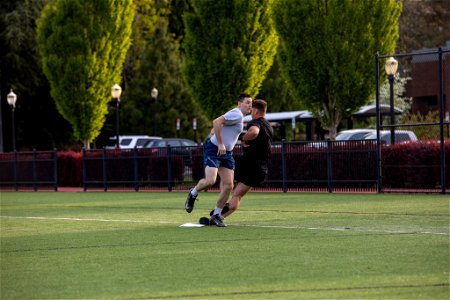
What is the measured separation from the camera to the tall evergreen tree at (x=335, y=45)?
3669 centimetres

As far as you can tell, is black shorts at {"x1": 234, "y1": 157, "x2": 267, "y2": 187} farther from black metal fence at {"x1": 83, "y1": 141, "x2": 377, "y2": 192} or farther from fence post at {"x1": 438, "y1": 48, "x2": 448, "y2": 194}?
black metal fence at {"x1": 83, "y1": 141, "x2": 377, "y2": 192}

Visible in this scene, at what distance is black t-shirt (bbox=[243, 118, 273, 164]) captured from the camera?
1502 centimetres

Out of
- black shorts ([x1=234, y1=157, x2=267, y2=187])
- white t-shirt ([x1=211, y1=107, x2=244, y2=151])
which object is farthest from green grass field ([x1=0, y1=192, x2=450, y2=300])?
white t-shirt ([x1=211, y1=107, x2=244, y2=151])

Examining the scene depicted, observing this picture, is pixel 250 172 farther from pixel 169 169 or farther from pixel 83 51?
pixel 83 51

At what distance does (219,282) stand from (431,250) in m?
2.96

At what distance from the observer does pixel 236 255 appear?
36.2 feet

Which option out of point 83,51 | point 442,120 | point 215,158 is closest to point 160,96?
point 83,51

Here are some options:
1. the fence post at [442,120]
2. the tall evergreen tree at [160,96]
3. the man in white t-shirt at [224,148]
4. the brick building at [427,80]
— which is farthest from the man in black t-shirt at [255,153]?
the tall evergreen tree at [160,96]

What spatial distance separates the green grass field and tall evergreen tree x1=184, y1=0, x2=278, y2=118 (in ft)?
70.0

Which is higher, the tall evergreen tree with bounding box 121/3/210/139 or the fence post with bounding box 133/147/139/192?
the tall evergreen tree with bounding box 121/3/210/139

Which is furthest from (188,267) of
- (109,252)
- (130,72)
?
(130,72)

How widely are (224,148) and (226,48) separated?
2562cm

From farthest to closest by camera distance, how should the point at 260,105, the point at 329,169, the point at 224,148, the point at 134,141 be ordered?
the point at 134,141 → the point at 329,169 → the point at 260,105 → the point at 224,148

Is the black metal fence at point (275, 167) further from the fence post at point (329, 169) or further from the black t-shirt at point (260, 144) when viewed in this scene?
the black t-shirt at point (260, 144)
